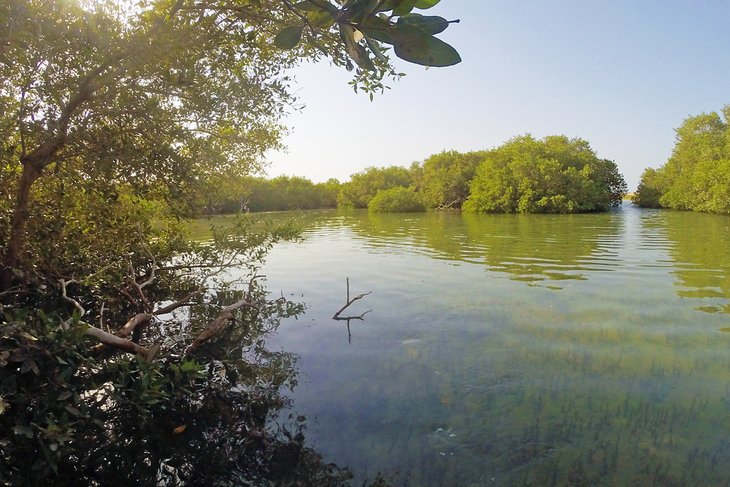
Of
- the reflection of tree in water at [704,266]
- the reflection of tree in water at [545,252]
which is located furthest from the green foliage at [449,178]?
the reflection of tree in water at [704,266]

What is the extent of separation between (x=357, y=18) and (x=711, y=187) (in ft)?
178

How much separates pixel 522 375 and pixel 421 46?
19.4 ft

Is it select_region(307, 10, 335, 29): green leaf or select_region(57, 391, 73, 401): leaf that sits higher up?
select_region(307, 10, 335, 29): green leaf

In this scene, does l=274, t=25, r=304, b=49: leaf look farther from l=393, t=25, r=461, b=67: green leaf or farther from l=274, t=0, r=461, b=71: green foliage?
l=393, t=25, r=461, b=67: green leaf

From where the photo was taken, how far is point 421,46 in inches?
57.3

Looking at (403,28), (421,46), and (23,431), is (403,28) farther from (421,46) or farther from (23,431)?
(23,431)

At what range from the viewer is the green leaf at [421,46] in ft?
4.75

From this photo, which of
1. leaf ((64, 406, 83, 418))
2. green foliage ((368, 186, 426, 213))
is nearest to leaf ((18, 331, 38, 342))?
leaf ((64, 406, 83, 418))

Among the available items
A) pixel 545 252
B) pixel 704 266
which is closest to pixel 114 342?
pixel 704 266

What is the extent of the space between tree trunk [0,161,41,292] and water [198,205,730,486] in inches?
160

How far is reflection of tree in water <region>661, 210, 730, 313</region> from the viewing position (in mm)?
10359

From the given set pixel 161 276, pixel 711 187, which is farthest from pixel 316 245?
pixel 711 187

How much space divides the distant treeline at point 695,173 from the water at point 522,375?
37458mm

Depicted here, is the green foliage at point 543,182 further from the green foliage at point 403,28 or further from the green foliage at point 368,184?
the green foliage at point 403,28
